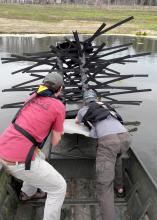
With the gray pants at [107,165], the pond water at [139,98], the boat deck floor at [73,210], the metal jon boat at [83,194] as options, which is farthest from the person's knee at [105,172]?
the pond water at [139,98]

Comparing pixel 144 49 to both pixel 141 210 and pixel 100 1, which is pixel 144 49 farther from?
pixel 100 1

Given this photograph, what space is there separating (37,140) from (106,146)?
1191 mm

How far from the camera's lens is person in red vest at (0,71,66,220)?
16.9ft

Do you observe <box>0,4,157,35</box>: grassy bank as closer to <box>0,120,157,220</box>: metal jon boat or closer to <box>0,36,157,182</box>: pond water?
<box>0,36,157,182</box>: pond water

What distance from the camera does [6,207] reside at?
602 centimetres

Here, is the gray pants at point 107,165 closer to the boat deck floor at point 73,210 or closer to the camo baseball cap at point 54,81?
the boat deck floor at point 73,210

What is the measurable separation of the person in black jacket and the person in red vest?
29.2 inches

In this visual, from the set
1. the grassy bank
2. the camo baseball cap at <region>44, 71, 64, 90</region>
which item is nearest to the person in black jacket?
the camo baseball cap at <region>44, 71, 64, 90</region>

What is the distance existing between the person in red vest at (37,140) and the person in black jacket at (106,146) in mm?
742

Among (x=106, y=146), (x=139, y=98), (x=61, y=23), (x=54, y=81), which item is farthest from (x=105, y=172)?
(x=61, y=23)

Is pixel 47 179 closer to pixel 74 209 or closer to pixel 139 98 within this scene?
pixel 74 209

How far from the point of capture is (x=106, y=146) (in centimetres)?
591

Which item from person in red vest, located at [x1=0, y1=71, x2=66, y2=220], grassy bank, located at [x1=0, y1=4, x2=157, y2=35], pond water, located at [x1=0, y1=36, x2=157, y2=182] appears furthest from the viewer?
grassy bank, located at [x1=0, y1=4, x2=157, y2=35]

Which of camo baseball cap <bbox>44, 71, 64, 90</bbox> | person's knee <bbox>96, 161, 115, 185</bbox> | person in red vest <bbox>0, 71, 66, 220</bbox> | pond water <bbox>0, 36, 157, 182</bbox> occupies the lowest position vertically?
pond water <bbox>0, 36, 157, 182</bbox>
